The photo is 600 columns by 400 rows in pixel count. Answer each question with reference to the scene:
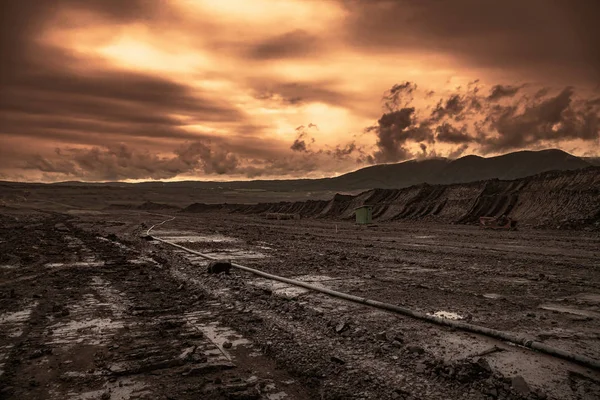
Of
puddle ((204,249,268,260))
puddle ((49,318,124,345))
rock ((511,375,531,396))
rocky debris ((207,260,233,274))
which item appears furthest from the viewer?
puddle ((204,249,268,260))

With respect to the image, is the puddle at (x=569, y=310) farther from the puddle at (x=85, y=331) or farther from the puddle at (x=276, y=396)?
the puddle at (x=85, y=331)

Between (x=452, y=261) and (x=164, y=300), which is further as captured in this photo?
(x=452, y=261)

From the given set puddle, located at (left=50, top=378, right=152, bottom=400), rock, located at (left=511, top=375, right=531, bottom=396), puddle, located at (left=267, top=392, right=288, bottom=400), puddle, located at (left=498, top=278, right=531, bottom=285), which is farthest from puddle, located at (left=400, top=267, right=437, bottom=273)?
puddle, located at (left=50, top=378, right=152, bottom=400)

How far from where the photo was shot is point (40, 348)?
5.47 metres

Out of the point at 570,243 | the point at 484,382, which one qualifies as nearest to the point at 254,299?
the point at 484,382

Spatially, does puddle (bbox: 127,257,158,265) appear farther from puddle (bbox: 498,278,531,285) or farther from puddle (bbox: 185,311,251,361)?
puddle (bbox: 498,278,531,285)

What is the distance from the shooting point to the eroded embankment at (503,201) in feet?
94.5

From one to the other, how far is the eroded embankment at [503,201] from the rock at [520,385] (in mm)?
26234

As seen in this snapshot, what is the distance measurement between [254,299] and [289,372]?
362 centimetres

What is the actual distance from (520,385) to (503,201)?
34665 millimetres

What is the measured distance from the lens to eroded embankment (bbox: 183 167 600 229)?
2880 cm

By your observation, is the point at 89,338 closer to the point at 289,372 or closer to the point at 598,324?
the point at 289,372

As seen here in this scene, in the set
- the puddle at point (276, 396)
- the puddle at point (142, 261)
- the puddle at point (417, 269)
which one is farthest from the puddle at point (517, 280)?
the puddle at point (142, 261)

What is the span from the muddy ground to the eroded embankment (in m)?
19.0
